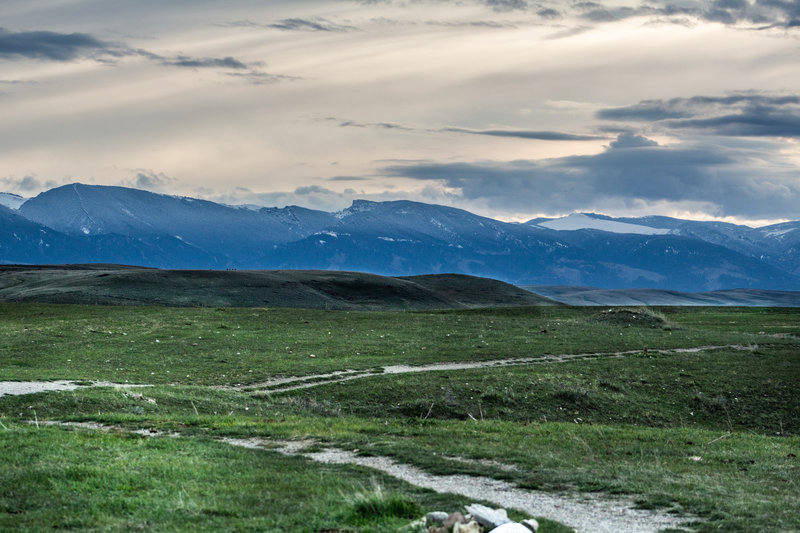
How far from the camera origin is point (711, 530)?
13.5m

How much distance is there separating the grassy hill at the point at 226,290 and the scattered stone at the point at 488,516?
122 meters

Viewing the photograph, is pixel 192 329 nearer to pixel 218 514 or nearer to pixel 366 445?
pixel 366 445

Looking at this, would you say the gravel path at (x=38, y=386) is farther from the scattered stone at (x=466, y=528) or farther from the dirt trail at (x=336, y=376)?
the scattered stone at (x=466, y=528)

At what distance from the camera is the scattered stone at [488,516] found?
39.3ft

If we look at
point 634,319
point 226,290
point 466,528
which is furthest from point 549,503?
point 226,290

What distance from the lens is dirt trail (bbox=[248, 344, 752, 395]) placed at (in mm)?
38188

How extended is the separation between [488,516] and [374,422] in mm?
14952

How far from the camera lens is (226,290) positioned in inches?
6088

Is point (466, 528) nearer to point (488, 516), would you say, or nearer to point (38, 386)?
point (488, 516)

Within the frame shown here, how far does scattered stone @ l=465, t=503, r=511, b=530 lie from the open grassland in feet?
4.37

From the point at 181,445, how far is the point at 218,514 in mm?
6501

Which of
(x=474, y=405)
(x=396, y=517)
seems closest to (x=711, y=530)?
(x=396, y=517)

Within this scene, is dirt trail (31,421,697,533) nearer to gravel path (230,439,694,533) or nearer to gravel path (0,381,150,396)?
gravel path (230,439,694,533)

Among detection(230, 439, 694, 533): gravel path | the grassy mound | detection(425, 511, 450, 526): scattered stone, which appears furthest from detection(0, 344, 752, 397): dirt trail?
detection(425, 511, 450, 526): scattered stone
